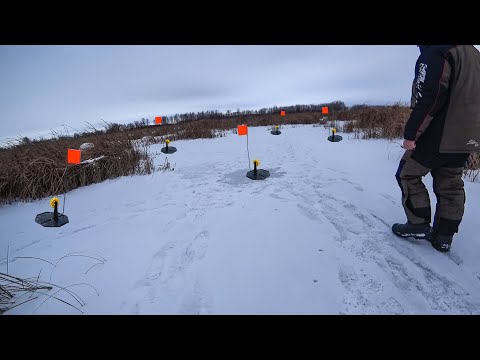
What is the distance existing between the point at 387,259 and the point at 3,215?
5.25 m

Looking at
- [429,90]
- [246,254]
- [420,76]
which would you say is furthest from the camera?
[246,254]

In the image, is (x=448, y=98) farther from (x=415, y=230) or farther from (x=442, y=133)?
(x=415, y=230)

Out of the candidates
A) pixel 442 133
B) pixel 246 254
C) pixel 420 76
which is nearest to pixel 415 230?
pixel 442 133

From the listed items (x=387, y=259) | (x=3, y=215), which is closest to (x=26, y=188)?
(x=3, y=215)

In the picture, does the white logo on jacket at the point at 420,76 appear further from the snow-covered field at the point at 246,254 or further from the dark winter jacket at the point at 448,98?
the snow-covered field at the point at 246,254

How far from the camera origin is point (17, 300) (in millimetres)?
1524

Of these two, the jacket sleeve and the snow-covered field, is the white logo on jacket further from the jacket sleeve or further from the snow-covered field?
the snow-covered field

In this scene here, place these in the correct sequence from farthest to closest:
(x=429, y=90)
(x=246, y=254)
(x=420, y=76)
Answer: (x=246, y=254) < (x=420, y=76) < (x=429, y=90)

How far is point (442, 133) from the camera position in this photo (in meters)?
1.86

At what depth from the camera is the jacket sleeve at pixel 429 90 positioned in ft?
5.74

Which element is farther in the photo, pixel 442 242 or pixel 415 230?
pixel 415 230

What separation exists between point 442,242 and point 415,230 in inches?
8.5

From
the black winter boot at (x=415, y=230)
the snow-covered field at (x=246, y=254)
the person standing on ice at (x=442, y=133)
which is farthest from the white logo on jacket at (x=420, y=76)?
the snow-covered field at (x=246, y=254)
